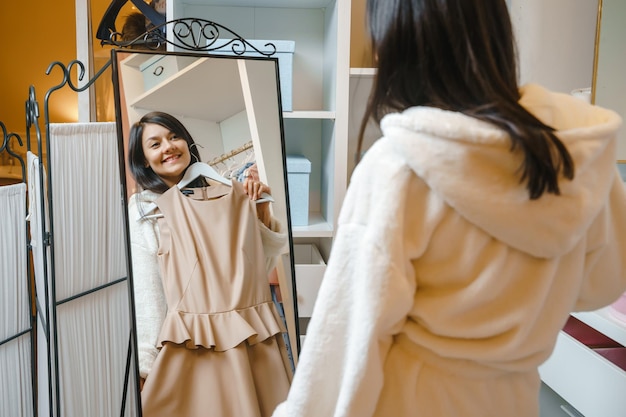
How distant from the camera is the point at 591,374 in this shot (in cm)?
123

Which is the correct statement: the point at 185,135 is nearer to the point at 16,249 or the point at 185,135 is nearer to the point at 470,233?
the point at 16,249

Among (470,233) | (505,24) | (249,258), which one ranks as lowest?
(249,258)

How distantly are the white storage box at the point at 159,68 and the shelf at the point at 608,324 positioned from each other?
40.6 inches

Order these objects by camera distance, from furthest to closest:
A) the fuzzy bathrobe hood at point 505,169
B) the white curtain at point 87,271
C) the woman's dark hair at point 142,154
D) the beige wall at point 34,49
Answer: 1. the beige wall at point 34,49
2. the white curtain at point 87,271
3. the woman's dark hair at point 142,154
4. the fuzzy bathrobe hood at point 505,169

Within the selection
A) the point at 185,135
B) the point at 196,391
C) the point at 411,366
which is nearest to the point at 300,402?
the point at 411,366

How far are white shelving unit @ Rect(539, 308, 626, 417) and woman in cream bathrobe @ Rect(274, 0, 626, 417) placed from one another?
45 centimetres

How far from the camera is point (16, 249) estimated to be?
60.7 inches

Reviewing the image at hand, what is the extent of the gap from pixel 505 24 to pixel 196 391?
92cm

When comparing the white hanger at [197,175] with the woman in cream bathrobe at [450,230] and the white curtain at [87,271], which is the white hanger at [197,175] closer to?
the white curtain at [87,271]

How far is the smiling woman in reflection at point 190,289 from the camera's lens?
125 cm

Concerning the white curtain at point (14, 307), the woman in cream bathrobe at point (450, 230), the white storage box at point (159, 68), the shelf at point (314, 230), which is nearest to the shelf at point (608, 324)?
the woman in cream bathrobe at point (450, 230)

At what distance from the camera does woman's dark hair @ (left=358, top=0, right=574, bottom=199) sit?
0.69 meters

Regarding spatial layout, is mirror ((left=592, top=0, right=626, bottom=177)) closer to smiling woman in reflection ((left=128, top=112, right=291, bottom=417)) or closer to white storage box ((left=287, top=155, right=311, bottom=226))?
white storage box ((left=287, top=155, right=311, bottom=226))

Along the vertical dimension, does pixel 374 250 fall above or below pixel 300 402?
above
